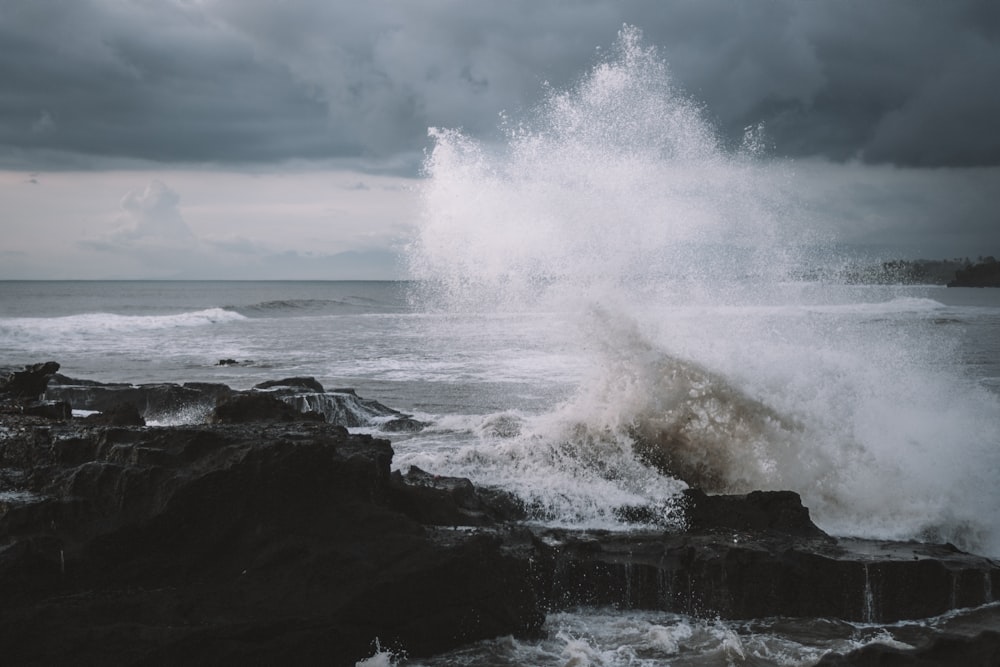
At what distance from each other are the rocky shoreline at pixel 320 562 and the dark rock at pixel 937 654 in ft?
0.04

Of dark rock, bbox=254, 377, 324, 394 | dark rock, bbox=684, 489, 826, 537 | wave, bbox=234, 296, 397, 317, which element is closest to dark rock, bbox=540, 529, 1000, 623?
dark rock, bbox=684, 489, 826, 537

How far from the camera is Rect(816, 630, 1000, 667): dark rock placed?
457cm

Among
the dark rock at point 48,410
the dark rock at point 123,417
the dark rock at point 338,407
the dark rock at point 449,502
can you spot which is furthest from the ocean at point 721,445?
the dark rock at point 48,410

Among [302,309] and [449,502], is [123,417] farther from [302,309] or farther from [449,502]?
[302,309]

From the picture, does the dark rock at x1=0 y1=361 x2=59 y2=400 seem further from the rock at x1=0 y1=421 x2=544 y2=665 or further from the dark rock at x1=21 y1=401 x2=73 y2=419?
the rock at x1=0 y1=421 x2=544 y2=665

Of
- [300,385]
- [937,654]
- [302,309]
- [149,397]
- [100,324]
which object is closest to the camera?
[937,654]

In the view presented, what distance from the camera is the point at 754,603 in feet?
21.9

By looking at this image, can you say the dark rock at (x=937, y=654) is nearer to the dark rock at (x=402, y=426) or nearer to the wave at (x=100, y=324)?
the dark rock at (x=402, y=426)

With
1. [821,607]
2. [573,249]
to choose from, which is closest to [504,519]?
[821,607]

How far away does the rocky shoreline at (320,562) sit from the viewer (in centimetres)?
528

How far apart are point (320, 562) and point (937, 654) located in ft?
13.0


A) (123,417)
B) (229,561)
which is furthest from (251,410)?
(229,561)

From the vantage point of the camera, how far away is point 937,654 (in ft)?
15.2

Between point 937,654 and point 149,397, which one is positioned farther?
point 149,397
